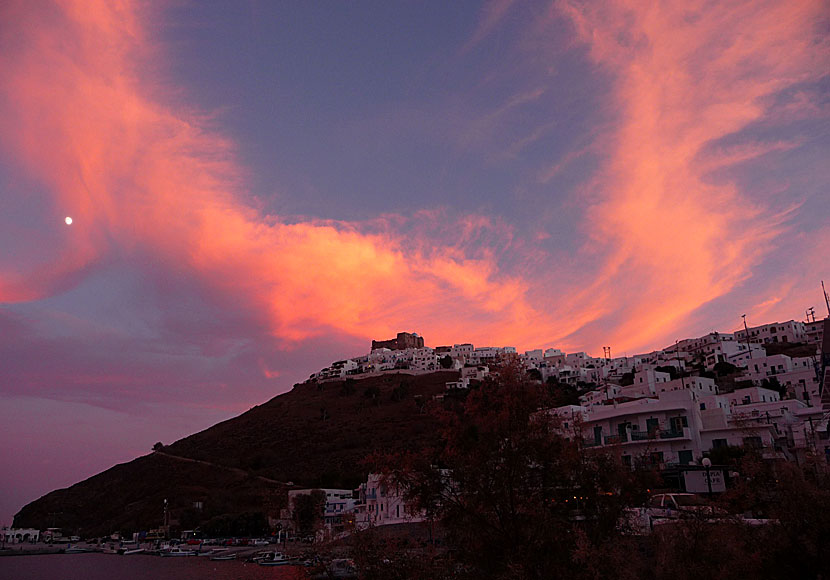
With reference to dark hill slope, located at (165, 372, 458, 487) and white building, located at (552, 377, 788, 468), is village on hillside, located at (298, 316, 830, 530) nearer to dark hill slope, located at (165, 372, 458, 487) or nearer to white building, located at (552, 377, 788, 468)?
white building, located at (552, 377, 788, 468)

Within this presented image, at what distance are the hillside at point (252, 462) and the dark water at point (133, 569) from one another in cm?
1431

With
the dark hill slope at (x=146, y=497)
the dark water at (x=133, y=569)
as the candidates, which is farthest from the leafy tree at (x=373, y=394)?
the dark water at (x=133, y=569)

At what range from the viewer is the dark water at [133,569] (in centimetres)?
5959

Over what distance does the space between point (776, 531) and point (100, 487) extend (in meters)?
139

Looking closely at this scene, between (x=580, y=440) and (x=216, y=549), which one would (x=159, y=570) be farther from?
(x=580, y=440)

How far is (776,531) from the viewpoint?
13906 mm

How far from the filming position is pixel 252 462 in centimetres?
11006

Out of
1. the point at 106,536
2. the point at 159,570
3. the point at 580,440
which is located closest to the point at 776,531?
the point at 580,440

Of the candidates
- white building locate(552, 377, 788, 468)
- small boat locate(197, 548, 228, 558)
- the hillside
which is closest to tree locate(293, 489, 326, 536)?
the hillside

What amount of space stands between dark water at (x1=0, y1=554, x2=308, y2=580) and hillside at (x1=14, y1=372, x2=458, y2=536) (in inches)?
563

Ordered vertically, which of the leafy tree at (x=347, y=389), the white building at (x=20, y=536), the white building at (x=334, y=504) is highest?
the leafy tree at (x=347, y=389)

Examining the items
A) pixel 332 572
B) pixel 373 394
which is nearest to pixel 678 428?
pixel 332 572

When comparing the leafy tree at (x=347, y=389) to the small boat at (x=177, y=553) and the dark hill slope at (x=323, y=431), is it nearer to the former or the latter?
the dark hill slope at (x=323, y=431)

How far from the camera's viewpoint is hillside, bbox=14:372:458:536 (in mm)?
97500
